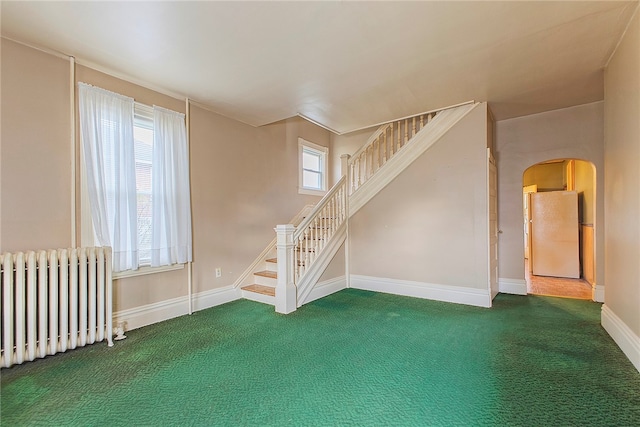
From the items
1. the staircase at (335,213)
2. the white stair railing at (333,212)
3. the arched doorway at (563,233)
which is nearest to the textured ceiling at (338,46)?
the staircase at (335,213)

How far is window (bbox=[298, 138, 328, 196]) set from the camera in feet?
17.4

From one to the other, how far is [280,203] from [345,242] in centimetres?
129

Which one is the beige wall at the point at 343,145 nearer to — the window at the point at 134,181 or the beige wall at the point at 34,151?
the window at the point at 134,181

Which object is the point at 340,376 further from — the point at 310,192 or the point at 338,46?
the point at 310,192

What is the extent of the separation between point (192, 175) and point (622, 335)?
4.49 metres

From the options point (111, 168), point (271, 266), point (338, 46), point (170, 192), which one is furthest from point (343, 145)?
point (111, 168)

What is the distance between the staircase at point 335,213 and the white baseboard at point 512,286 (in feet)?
7.69

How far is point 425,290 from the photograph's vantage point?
3.95m

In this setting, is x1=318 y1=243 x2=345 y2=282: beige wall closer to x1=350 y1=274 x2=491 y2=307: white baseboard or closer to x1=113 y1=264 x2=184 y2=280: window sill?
x1=350 y1=274 x2=491 y2=307: white baseboard

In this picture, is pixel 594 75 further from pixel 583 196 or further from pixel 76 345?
pixel 76 345

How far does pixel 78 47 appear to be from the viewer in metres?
2.35

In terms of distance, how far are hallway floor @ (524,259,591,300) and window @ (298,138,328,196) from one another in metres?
4.02

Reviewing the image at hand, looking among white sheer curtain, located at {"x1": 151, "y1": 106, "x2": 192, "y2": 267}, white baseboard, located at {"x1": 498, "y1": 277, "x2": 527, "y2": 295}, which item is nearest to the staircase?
white sheer curtain, located at {"x1": 151, "y1": 106, "x2": 192, "y2": 267}

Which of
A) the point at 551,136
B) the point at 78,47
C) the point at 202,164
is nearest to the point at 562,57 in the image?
the point at 551,136
